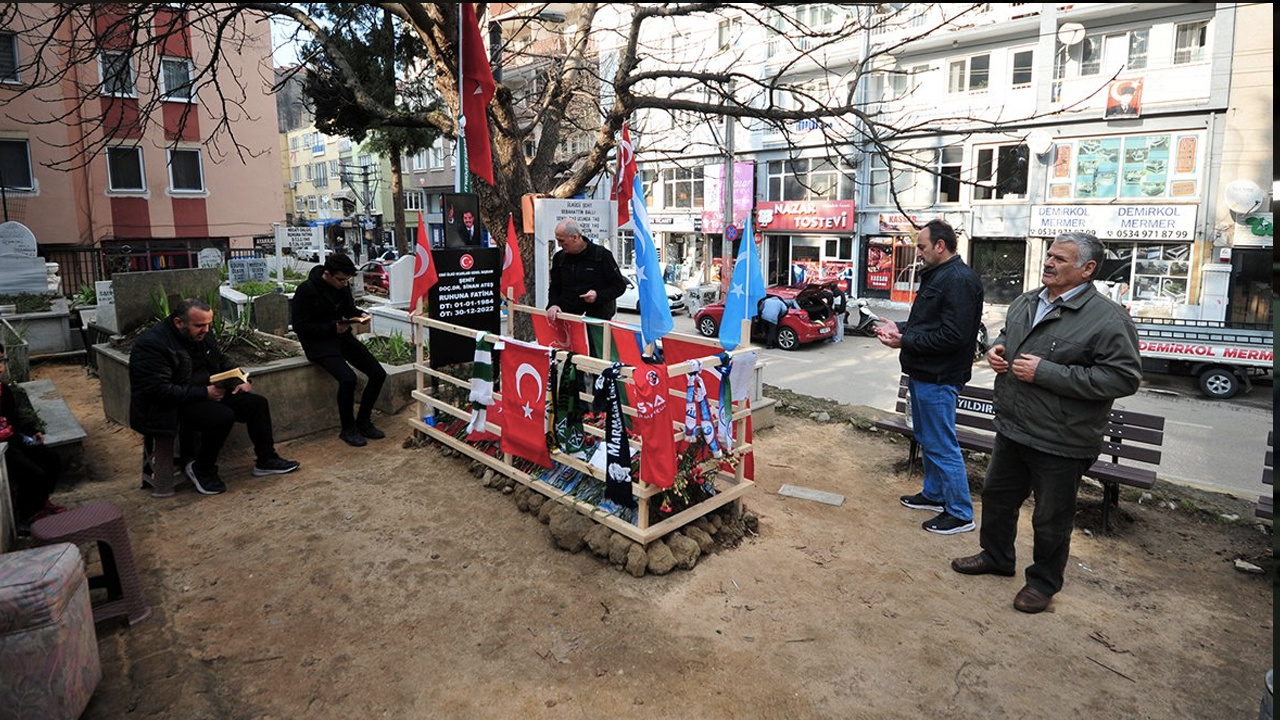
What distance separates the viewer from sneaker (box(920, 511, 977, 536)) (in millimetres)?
4934

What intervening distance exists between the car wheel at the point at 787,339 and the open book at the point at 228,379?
12.9 metres

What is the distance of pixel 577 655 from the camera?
3549 millimetres

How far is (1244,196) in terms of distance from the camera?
18.5 m

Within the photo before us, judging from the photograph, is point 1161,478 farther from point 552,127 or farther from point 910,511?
point 552,127

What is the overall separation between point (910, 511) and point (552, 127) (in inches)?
231

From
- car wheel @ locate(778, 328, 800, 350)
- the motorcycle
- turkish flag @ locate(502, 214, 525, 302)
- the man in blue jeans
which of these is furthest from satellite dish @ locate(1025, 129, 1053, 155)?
turkish flag @ locate(502, 214, 525, 302)

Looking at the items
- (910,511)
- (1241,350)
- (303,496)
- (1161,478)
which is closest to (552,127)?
(303,496)

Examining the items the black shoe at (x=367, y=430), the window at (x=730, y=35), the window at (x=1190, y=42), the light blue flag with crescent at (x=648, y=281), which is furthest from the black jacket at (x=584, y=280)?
the window at (x=1190, y=42)

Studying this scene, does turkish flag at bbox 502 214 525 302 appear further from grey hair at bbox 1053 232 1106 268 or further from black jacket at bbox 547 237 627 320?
grey hair at bbox 1053 232 1106 268

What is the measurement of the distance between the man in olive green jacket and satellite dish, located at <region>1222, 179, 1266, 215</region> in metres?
20.0

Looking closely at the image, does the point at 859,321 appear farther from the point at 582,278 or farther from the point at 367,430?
the point at 367,430

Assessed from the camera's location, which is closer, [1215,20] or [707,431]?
[707,431]

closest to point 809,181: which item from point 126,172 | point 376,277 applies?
point 376,277

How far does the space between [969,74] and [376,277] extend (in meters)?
21.8
